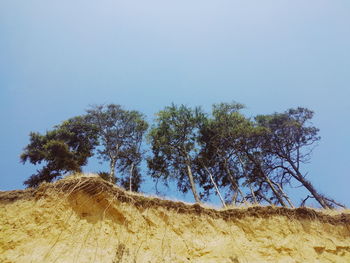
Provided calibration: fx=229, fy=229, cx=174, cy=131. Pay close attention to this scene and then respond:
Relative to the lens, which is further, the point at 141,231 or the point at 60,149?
the point at 60,149

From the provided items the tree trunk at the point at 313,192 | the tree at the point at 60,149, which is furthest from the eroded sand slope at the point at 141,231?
the tree at the point at 60,149

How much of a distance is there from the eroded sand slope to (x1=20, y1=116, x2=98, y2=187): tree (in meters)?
10.4

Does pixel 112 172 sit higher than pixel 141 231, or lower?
higher

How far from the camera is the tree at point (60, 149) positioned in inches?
655

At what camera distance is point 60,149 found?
17.1m

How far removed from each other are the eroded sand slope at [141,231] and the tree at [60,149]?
1037 centimetres

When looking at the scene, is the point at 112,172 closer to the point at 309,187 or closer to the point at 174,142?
the point at 174,142

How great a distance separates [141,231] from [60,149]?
40.6 feet

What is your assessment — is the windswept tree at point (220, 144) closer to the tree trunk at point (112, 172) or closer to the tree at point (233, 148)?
the tree at point (233, 148)

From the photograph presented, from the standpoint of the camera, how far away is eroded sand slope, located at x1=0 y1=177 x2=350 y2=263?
6.21 m

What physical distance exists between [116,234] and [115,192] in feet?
4.56

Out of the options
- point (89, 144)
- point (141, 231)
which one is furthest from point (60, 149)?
point (141, 231)

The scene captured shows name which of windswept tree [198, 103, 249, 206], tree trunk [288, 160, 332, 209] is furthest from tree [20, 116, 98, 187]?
tree trunk [288, 160, 332, 209]

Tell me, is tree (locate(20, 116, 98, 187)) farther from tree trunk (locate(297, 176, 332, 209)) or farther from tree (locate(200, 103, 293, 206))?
tree trunk (locate(297, 176, 332, 209))
